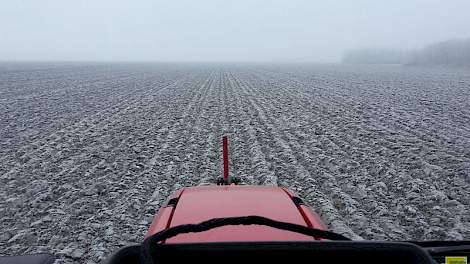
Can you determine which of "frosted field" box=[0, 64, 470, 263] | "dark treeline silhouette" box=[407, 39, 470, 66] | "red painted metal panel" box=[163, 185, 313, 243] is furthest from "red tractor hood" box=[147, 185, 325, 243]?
"dark treeline silhouette" box=[407, 39, 470, 66]

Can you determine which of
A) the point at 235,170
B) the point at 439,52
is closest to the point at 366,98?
the point at 235,170

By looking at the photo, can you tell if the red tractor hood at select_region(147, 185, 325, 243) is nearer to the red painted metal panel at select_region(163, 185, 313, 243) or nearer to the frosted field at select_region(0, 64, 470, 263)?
the red painted metal panel at select_region(163, 185, 313, 243)

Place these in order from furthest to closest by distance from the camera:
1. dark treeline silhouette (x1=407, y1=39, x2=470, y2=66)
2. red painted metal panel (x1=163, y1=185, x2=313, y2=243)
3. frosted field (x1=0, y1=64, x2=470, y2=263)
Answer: dark treeline silhouette (x1=407, y1=39, x2=470, y2=66)
frosted field (x1=0, y1=64, x2=470, y2=263)
red painted metal panel (x1=163, y1=185, x2=313, y2=243)

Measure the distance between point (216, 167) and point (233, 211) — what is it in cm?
541

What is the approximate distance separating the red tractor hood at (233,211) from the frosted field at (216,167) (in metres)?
2.08

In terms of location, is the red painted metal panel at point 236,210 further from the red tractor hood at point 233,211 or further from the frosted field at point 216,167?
the frosted field at point 216,167

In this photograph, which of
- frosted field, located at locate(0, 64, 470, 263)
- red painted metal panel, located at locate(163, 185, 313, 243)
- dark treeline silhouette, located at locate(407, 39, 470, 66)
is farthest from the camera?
dark treeline silhouette, located at locate(407, 39, 470, 66)

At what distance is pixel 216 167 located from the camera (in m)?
7.99

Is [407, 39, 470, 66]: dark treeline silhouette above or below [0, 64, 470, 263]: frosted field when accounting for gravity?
above

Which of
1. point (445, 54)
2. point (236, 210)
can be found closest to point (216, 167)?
point (236, 210)

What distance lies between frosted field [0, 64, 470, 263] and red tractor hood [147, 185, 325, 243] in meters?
2.08

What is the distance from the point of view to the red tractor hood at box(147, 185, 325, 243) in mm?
2168

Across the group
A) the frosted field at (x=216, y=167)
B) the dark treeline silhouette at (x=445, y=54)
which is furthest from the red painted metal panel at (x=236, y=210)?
the dark treeline silhouette at (x=445, y=54)

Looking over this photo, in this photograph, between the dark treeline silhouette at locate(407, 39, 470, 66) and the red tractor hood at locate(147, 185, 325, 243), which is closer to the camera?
the red tractor hood at locate(147, 185, 325, 243)
